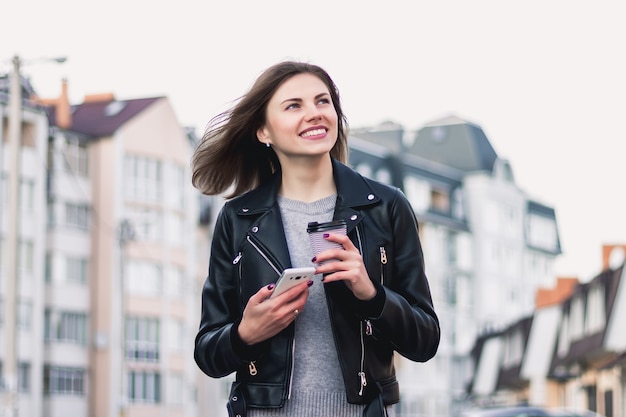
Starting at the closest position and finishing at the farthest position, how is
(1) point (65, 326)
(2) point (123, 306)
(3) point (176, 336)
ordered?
(2) point (123, 306)
(1) point (65, 326)
(3) point (176, 336)

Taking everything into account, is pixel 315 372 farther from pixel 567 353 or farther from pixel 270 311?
pixel 567 353

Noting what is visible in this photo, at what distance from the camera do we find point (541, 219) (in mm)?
142875

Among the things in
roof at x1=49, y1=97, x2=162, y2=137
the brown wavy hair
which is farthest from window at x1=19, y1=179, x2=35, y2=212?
the brown wavy hair

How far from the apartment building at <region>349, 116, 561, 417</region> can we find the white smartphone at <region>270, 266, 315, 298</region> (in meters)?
111

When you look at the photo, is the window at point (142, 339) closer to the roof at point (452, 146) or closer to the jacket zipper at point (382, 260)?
the roof at point (452, 146)

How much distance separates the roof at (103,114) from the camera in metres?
87.1

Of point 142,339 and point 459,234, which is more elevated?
point 459,234

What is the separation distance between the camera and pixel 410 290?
4.43 m

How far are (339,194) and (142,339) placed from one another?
84.5m

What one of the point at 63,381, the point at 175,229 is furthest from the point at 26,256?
the point at 175,229

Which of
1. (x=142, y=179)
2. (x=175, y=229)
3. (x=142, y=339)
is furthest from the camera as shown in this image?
(x=175, y=229)

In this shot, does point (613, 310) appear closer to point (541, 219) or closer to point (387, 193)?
point (387, 193)

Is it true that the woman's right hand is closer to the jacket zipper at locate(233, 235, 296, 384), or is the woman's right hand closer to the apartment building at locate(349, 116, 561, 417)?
the jacket zipper at locate(233, 235, 296, 384)

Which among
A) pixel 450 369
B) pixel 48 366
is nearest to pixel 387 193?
pixel 48 366
